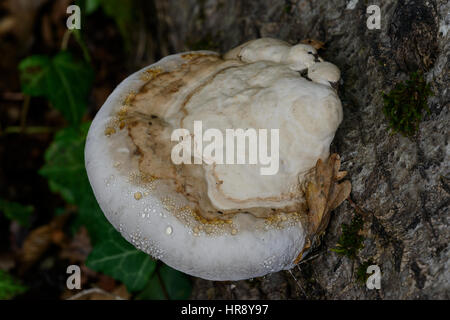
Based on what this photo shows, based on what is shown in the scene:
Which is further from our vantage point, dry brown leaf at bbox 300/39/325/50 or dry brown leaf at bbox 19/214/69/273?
dry brown leaf at bbox 19/214/69/273

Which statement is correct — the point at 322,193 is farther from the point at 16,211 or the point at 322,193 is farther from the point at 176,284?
the point at 16,211

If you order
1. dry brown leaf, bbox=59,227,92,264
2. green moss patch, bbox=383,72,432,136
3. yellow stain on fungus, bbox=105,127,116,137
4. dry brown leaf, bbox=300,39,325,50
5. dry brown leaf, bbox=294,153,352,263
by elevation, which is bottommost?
dry brown leaf, bbox=59,227,92,264

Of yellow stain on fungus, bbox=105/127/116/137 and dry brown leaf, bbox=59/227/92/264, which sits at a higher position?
yellow stain on fungus, bbox=105/127/116/137

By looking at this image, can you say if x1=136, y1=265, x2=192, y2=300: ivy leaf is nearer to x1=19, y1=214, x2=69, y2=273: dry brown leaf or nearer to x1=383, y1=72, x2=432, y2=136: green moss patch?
x1=19, y1=214, x2=69, y2=273: dry brown leaf

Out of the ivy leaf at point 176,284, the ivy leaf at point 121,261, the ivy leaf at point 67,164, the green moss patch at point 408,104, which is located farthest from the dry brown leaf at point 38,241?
the green moss patch at point 408,104

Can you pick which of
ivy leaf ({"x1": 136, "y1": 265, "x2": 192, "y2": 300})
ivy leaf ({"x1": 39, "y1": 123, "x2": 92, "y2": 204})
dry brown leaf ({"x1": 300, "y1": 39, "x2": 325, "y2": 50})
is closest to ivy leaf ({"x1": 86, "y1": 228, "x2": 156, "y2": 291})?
ivy leaf ({"x1": 136, "y1": 265, "x2": 192, "y2": 300})
